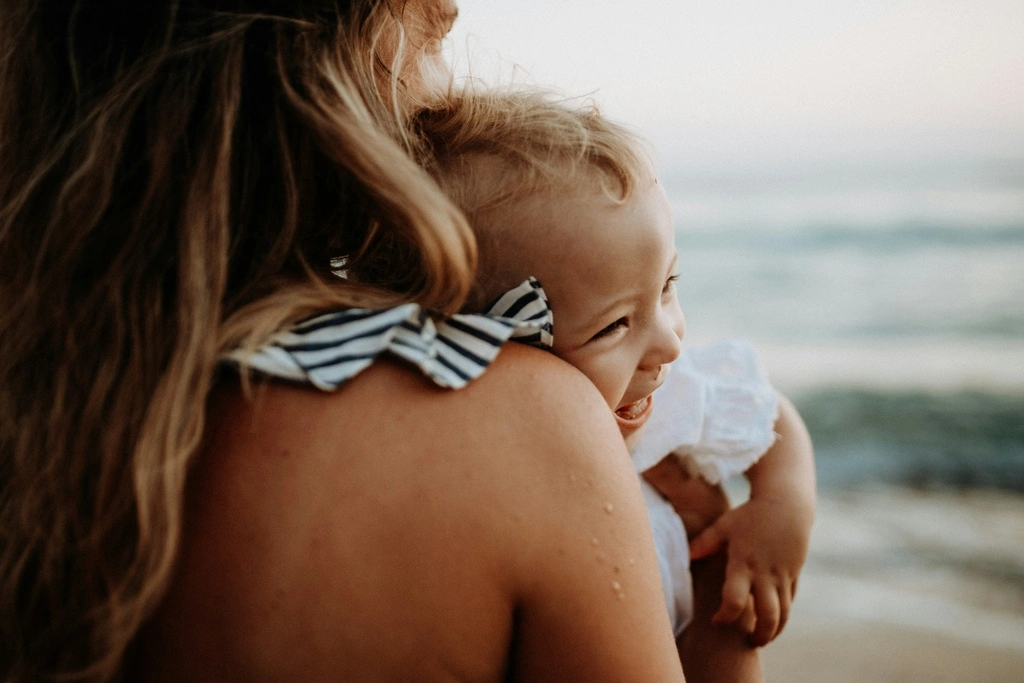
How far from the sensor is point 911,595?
10.9ft

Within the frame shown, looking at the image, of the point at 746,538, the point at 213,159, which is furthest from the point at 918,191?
the point at 213,159

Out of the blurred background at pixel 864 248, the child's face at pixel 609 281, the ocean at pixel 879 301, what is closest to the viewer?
the child's face at pixel 609 281

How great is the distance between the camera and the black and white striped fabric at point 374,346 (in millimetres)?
989

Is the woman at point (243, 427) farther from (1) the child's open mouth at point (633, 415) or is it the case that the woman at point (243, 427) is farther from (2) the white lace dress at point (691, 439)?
(2) the white lace dress at point (691, 439)

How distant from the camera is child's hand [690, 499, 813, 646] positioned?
1.68 meters

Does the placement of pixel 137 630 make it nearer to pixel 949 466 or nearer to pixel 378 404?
pixel 378 404

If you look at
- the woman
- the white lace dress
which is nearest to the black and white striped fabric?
the woman

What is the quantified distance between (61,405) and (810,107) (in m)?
11.7

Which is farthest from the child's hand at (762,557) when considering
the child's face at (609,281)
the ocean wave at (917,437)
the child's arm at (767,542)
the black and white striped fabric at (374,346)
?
the ocean wave at (917,437)

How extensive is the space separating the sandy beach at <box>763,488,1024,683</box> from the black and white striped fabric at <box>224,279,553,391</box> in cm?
232

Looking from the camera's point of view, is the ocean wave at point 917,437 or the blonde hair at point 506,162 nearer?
the blonde hair at point 506,162

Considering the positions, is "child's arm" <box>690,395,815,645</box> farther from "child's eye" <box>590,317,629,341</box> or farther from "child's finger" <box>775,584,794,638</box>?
"child's eye" <box>590,317,629,341</box>

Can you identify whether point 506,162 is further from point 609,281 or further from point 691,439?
point 691,439

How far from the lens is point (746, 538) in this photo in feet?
5.70
